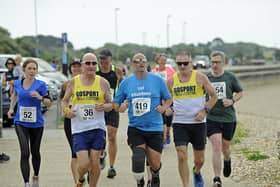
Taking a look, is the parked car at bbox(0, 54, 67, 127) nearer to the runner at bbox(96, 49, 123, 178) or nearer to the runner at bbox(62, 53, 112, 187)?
the runner at bbox(96, 49, 123, 178)

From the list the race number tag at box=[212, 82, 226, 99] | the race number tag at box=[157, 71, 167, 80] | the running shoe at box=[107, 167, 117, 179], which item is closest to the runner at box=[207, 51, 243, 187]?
the race number tag at box=[212, 82, 226, 99]

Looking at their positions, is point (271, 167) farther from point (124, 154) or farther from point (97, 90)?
point (97, 90)

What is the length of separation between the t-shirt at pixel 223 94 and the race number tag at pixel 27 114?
2549 millimetres

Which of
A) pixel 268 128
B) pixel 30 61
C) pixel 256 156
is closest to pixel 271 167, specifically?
pixel 256 156

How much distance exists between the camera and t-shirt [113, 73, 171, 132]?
692 cm

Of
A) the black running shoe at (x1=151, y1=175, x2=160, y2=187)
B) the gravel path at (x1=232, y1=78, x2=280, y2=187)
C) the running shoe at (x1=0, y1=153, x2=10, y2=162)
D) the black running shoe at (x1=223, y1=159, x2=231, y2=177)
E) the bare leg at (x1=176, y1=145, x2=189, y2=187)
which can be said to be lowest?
the gravel path at (x1=232, y1=78, x2=280, y2=187)

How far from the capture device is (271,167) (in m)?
9.23

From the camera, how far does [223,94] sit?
815 centimetres

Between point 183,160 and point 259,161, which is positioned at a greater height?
point 183,160

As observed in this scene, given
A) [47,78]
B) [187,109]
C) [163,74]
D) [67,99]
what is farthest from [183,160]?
[47,78]

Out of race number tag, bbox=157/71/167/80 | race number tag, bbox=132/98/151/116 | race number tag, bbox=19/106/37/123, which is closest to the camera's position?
race number tag, bbox=132/98/151/116

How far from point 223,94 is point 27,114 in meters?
2.85

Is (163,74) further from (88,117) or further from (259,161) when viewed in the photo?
(88,117)

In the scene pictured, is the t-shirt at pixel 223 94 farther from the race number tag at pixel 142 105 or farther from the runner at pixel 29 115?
the runner at pixel 29 115
